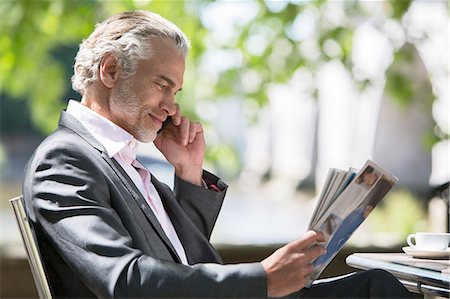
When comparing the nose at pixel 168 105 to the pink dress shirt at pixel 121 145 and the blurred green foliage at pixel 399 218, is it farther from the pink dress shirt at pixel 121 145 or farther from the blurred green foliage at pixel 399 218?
the blurred green foliage at pixel 399 218

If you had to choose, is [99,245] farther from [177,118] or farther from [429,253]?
[429,253]

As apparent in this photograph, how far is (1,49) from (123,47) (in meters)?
3.72

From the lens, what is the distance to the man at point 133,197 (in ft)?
5.59

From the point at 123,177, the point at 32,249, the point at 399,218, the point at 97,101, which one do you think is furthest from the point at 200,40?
the point at 32,249

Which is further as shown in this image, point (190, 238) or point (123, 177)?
point (190, 238)

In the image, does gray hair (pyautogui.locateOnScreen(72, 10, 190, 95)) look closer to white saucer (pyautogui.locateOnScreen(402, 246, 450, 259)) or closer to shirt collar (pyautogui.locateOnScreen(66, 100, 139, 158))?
shirt collar (pyautogui.locateOnScreen(66, 100, 139, 158))

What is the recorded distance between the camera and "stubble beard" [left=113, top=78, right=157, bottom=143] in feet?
7.03

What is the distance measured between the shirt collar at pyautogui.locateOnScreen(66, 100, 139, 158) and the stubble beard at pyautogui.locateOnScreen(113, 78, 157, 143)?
0.13 feet

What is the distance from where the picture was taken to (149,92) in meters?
2.15

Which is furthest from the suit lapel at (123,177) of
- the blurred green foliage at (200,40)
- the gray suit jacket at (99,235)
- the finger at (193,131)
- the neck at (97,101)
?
the blurred green foliage at (200,40)

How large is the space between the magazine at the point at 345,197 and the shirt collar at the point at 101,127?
1.58 feet

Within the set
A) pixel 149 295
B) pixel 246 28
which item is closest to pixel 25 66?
pixel 246 28

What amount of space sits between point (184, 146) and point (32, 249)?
0.63m

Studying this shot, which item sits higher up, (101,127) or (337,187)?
(101,127)
